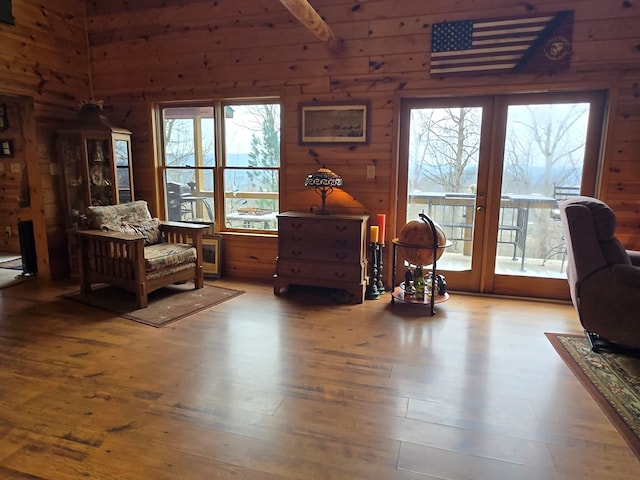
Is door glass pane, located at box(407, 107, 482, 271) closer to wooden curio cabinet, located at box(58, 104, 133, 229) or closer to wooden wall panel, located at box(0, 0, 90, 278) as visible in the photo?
wooden curio cabinet, located at box(58, 104, 133, 229)

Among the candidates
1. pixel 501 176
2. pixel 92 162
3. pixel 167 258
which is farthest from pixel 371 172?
pixel 92 162

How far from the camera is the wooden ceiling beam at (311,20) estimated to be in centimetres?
301

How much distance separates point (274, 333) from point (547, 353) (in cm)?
191

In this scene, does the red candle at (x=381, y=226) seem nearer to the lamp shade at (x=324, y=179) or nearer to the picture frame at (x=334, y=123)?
the lamp shade at (x=324, y=179)

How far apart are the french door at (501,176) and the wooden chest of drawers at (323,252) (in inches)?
26.2

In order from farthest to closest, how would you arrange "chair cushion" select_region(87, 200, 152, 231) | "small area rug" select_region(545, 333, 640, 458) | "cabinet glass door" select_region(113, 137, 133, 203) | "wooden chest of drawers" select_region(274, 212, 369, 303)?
"cabinet glass door" select_region(113, 137, 133, 203) < "chair cushion" select_region(87, 200, 152, 231) < "wooden chest of drawers" select_region(274, 212, 369, 303) < "small area rug" select_region(545, 333, 640, 458)

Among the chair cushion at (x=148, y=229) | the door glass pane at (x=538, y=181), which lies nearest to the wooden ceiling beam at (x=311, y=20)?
the door glass pane at (x=538, y=181)

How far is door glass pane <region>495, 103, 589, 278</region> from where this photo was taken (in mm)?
3783

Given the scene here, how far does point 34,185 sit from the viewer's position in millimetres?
4500

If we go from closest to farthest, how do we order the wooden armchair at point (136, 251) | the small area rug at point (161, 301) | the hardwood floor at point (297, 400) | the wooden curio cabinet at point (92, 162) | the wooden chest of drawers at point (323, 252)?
the hardwood floor at point (297, 400) → the small area rug at point (161, 301) → the wooden armchair at point (136, 251) → the wooden chest of drawers at point (323, 252) → the wooden curio cabinet at point (92, 162)

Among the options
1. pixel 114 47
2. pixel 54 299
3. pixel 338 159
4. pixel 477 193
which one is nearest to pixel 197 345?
pixel 54 299

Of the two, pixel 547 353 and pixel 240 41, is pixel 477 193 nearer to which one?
pixel 547 353

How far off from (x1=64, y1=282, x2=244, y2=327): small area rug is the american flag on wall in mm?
2965

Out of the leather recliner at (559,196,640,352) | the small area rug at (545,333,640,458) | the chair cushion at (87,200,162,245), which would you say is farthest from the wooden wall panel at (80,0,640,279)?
the small area rug at (545,333,640,458)
